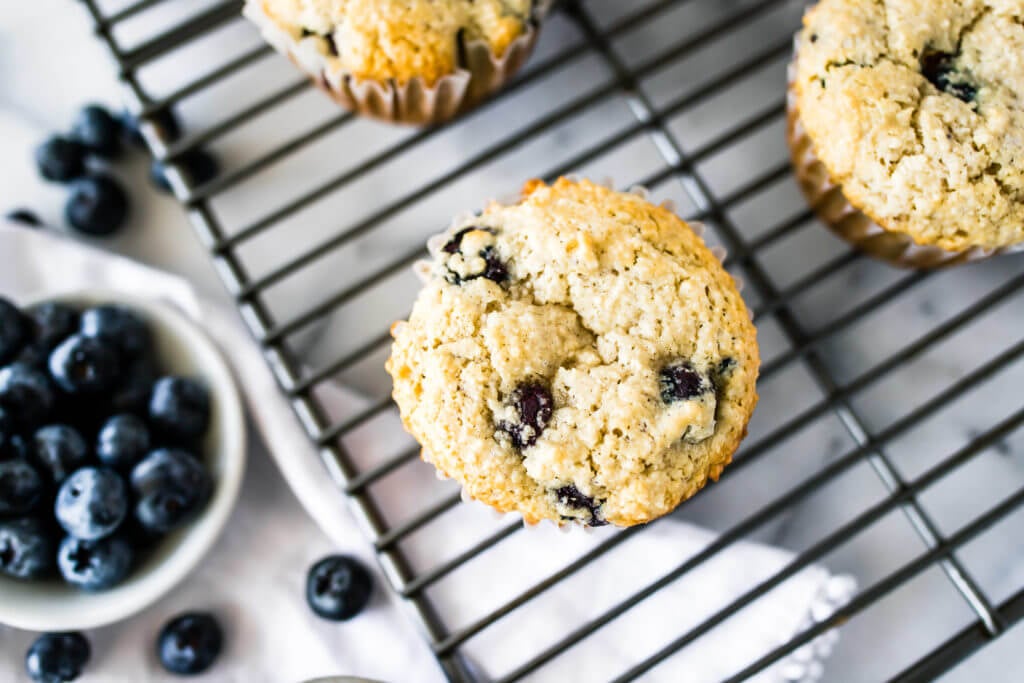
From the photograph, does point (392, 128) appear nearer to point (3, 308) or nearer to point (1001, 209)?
point (3, 308)

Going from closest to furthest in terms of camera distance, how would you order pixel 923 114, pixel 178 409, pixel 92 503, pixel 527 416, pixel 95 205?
pixel 527 416
pixel 923 114
pixel 92 503
pixel 178 409
pixel 95 205

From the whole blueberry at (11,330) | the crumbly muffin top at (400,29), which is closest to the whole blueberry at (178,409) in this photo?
the whole blueberry at (11,330)

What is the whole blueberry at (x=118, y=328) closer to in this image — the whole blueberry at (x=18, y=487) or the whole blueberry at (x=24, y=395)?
the whole blueberry at (x=24, y=395)

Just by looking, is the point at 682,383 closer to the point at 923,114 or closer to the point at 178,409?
the point at 923,114

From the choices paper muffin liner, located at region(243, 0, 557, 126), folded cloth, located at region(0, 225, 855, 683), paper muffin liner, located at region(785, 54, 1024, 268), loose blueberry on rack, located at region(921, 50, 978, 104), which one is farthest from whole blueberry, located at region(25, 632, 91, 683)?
loose blueberry on rack, located at region(921, 50, 978, 104)

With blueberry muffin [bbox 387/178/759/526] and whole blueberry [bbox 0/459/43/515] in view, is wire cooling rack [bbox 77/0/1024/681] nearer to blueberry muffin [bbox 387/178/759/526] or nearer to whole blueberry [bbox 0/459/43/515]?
blueberry muffin [bbox 387/178/759/526]

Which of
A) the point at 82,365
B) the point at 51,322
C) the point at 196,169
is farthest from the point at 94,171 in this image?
the point at 82,365

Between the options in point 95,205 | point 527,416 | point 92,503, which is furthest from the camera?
point 95,205
